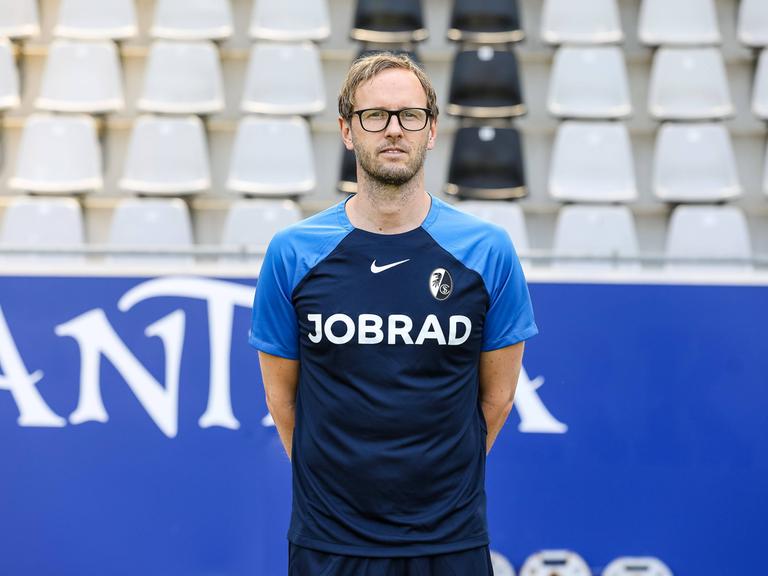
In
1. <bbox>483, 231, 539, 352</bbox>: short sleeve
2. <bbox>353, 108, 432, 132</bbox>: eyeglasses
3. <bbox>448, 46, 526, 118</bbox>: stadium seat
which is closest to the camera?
<bbox>353, 108, 432, 132</bbox>: eyeglasses

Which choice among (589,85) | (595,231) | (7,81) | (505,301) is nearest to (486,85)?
(589,85)

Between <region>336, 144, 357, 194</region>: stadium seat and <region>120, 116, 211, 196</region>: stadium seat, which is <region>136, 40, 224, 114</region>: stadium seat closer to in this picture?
<region>120, 116, 211, 196</region>: stadium seat

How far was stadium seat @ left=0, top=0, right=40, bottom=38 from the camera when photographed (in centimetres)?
543

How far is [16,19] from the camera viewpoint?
545cm

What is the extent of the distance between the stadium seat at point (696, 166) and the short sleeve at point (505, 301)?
3.35m

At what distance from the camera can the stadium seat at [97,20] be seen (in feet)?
17.8

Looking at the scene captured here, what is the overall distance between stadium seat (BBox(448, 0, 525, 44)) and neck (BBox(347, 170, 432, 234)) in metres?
3.66

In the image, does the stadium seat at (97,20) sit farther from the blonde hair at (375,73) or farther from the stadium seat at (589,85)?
the blonde hair at (375,73)

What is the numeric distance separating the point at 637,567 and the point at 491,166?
2462mm

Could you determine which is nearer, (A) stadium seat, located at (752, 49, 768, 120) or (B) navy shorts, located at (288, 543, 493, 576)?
(B) navy shorts, located at (288, 543, 493, 576)

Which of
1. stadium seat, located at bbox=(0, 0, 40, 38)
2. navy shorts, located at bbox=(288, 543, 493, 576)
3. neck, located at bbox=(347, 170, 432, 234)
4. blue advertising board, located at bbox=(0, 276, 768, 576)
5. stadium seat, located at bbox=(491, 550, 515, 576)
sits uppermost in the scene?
stadium seat, located at bbox=(0, 0, 40, 38)

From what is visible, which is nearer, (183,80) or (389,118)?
(389,118)

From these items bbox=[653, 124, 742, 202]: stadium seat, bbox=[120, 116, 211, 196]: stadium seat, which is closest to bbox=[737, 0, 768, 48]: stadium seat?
bbox=[653, 124, 742, 202]: stadium seat

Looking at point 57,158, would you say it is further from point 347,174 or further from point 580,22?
point 580,22
